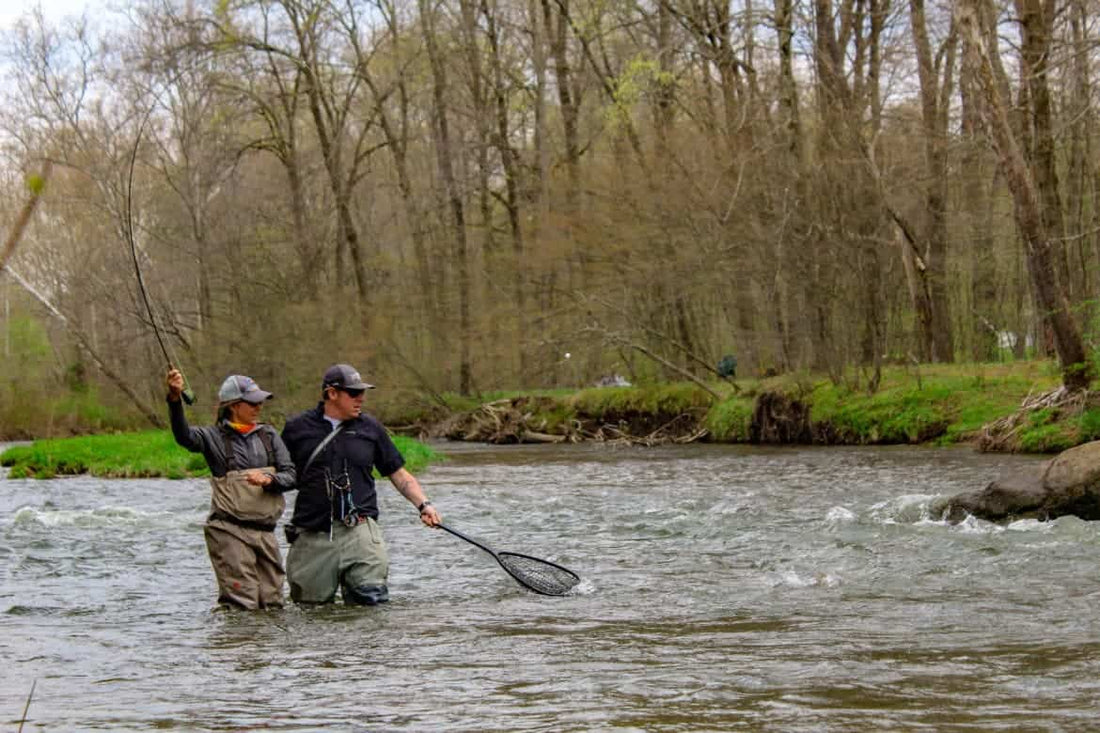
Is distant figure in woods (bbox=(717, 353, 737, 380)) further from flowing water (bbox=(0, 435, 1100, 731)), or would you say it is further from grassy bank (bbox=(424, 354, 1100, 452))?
flowing water (bbox=(0, 435, 1100, 731))

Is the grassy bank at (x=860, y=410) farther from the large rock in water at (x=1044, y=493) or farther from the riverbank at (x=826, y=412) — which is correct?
the large rock in water at (x=1044, y=493)

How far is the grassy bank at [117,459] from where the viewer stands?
2222cm

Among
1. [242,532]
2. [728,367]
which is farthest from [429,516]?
[728,367]

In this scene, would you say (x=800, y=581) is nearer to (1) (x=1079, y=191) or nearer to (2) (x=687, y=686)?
(2) (x=687, y=686)

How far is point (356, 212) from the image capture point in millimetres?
46594

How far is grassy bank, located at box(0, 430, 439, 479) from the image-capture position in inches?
875

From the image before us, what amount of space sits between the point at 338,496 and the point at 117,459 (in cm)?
1601

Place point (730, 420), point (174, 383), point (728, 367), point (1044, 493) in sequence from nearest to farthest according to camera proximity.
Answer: point (174, 383), point (1044, 493), point (730, 420), point (728, 367)

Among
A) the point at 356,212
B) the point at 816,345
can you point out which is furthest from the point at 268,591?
the point at 356,212

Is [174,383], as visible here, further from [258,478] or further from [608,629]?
[608,629]

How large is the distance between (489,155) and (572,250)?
12.1 m

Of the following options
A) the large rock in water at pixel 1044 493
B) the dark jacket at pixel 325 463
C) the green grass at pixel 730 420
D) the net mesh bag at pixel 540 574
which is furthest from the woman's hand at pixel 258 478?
the green grass at pixel 730 420

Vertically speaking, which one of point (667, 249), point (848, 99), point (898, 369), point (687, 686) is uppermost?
point (848, 99)

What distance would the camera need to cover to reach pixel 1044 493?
39.3 ft
